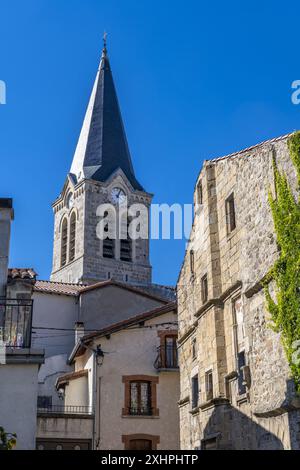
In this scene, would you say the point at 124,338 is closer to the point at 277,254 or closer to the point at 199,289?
the point at 199,289

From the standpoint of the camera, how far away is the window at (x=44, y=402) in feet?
100

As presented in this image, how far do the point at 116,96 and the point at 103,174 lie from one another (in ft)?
31.0

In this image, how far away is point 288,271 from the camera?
13.8 metres

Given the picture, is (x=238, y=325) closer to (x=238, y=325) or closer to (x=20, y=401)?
(x=238, y=325)

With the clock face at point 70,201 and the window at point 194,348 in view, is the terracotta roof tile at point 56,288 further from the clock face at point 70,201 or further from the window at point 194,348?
the clock face at point 70,201

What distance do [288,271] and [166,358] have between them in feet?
47.9

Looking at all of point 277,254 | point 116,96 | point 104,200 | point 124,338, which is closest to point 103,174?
point 104,200

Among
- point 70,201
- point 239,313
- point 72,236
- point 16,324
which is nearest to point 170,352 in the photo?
point 239,313

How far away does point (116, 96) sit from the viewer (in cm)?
6406

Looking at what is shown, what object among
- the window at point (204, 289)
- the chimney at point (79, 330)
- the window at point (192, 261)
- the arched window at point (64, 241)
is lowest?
the window at point (204, 289)

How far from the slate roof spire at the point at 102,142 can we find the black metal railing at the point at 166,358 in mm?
32756

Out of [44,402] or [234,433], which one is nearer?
[234,433]

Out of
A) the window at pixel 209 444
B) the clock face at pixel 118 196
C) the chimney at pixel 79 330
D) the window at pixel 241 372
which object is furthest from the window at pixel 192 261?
the clock face at pixel 118 196

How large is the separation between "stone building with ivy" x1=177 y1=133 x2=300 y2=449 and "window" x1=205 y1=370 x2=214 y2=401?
0.09 ft
